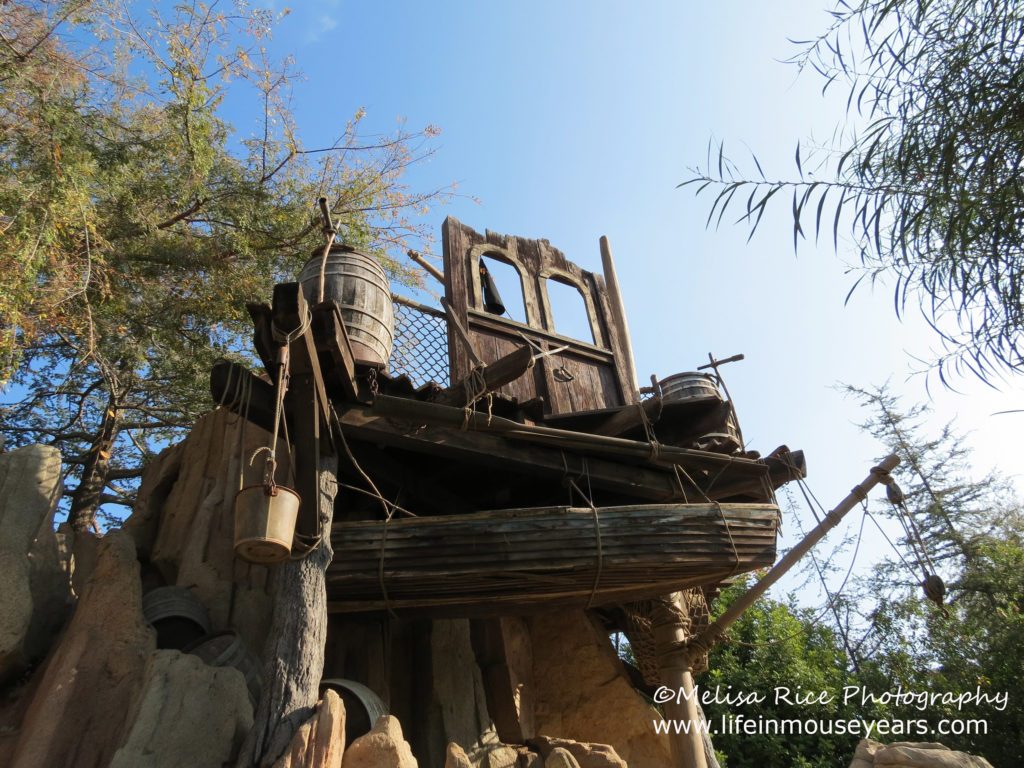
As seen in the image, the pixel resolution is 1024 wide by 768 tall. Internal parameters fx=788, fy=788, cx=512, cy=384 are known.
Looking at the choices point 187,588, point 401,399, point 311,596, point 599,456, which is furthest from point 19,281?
point 599,456

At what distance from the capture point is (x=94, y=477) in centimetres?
867

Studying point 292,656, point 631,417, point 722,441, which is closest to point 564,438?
point 631,417

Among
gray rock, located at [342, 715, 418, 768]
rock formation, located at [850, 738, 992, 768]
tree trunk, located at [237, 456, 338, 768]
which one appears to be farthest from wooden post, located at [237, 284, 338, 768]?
rock formation, located at [850, 738, 992, 768]

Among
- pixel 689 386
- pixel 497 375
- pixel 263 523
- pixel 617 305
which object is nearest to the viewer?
pixel 263 523

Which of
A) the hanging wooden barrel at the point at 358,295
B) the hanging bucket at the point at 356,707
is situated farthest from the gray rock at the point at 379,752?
the hanging wooden barrel at the point at 358,295

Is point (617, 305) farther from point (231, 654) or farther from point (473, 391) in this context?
point (231, 654)

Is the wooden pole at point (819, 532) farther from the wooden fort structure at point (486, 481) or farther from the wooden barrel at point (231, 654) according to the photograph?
the wooden barrel at point (231, 654)

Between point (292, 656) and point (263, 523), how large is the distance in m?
0.88

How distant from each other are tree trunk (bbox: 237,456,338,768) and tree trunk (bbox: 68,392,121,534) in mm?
4903

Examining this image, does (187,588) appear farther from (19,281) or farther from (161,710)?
(19,281)

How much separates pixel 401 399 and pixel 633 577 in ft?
6.52

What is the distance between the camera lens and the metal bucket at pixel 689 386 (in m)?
6.73

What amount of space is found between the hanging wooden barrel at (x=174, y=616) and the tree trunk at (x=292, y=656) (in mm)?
1204

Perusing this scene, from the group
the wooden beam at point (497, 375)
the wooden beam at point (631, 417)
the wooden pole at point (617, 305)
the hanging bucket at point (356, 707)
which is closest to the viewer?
the hanging bucket at point (356, 707)
